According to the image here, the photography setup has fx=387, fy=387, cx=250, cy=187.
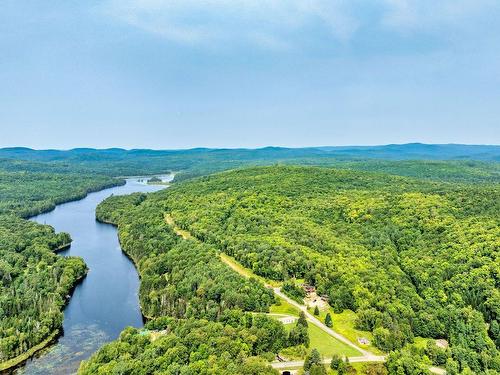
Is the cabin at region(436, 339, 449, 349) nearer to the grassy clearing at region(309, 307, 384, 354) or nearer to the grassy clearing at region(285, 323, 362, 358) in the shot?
the grassy clearing at region(309, 307, 384, 354)

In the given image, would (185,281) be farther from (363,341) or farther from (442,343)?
(442,343)

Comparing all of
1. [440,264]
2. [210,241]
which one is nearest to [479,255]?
[440,264]

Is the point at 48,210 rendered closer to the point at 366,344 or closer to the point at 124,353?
the point at 124,353

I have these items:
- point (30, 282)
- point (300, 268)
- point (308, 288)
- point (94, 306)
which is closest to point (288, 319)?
point (308, 288)

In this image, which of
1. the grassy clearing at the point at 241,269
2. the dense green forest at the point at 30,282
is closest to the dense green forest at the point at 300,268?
the dense green forest at the point at 30,282

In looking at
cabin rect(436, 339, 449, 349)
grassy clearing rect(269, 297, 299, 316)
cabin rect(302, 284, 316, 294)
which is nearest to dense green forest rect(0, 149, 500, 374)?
cabin rect(436, 339, 449, 349)

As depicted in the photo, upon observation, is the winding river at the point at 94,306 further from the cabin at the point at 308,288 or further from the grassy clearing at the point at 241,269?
the cabin at the point at 308,288
